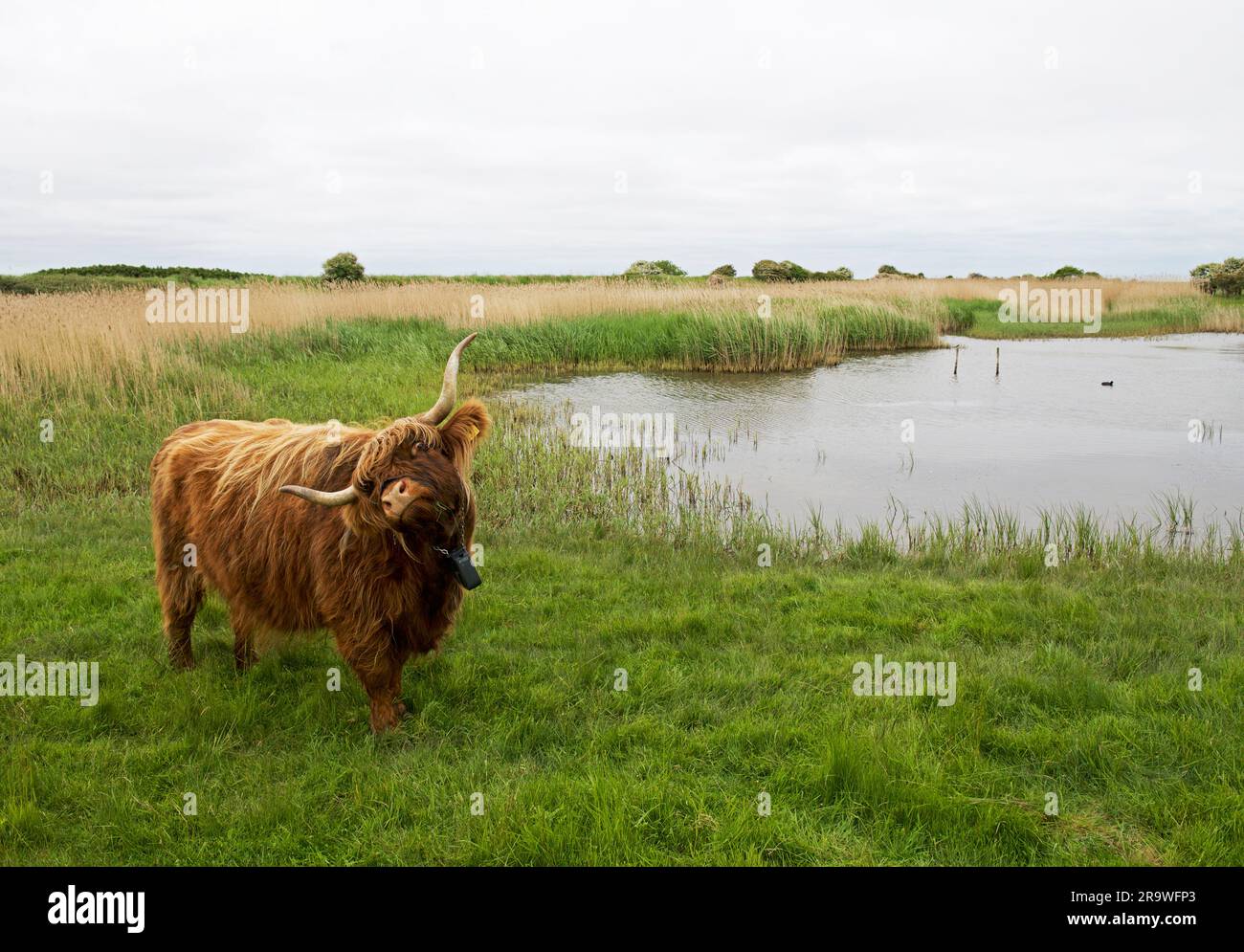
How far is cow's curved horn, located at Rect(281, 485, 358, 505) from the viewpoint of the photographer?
356 cm

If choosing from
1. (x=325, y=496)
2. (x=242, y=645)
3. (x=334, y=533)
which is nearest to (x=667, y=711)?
(x=334, y=533)

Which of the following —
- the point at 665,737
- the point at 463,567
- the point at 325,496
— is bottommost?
Answer: the point at 665,737

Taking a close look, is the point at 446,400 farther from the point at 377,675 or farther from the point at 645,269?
the point at 645,269

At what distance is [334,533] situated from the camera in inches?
158

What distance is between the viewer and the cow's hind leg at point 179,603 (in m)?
4.80

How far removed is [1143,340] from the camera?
27.4 m

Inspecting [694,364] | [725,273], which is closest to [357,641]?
[694,364]

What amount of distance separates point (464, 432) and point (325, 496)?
2.18 ft

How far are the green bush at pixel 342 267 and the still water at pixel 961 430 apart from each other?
24.4 metres

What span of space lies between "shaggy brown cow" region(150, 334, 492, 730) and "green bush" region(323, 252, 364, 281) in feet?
120

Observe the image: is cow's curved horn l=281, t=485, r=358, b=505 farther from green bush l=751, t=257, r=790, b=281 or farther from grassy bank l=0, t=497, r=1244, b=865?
green bush l=751, t=257, r=790, b=281

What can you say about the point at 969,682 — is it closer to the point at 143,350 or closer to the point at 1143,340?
the point at 143,350

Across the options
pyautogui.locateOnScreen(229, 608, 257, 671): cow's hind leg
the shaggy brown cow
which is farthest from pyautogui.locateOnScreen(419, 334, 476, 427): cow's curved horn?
pyautogui.locateOnScreen(229, 608, 257, 671): cow's hind leg

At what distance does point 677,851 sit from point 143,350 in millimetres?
13279
